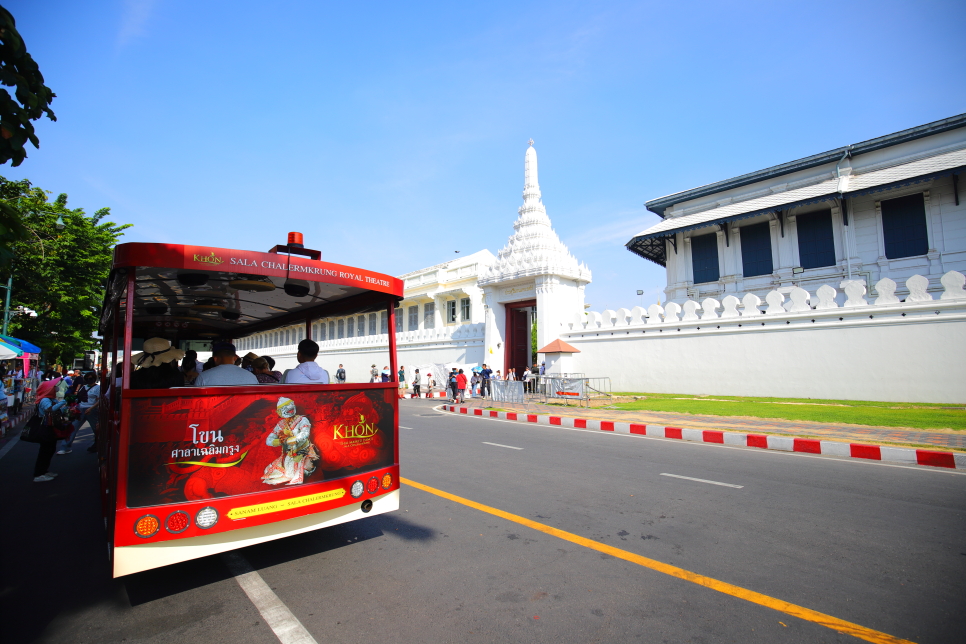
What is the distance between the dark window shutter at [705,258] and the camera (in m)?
24.5

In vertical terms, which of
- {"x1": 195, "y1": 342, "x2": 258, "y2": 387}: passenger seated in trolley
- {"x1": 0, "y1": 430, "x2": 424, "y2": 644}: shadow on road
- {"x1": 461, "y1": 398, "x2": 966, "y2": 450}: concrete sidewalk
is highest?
{"x1": 195, "y1": 342, "x2": 258, "y2": 387}: passenger seated in trolley

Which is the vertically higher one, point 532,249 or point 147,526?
point 532,249

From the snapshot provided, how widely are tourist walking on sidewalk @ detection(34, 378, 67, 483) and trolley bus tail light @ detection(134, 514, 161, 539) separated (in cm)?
475

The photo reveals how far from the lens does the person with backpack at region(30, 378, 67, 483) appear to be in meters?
6.27

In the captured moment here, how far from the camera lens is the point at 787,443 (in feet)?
28.1

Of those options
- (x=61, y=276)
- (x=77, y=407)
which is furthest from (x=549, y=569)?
(x=61, y=276)

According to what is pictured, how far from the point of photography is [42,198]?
22031 millimetres

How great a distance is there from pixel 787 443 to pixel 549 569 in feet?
23.1

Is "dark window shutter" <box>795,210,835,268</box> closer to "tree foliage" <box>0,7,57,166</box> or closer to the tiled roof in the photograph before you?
the tiled roof

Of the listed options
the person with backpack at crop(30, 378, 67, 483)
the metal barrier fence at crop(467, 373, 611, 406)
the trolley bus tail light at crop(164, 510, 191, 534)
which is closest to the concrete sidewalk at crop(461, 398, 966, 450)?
the metal barrier fence at crop(467, 373, 611, 406)

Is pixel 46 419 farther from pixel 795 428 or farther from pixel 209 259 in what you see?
pixel 795 428

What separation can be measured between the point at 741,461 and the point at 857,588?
460 centimetres

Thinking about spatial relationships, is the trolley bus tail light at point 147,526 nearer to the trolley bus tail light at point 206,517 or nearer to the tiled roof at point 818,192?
the trolley bus tail light at point 206,517

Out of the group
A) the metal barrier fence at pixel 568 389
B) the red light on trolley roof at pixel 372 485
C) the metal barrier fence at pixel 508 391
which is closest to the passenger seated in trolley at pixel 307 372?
the red light on trolley roof at pixel 372 485
